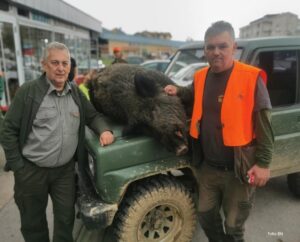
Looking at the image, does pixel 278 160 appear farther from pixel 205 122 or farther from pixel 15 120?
pixel 15 120

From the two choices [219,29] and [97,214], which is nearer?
[219,29]

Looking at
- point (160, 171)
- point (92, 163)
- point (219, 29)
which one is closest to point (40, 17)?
point (92, 163)

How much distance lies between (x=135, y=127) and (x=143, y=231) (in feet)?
3.56

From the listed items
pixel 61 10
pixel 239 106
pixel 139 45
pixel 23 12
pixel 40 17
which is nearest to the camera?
pixel 239 106

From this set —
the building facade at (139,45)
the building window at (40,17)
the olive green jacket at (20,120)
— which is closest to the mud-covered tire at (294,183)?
the olive green jacket at (20,120)

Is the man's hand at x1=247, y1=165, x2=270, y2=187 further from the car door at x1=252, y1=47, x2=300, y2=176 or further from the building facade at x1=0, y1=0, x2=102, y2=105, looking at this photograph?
the building facade at x1=0, y1=0, x2=102, y2=105

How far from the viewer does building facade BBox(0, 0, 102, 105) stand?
29.9 feet

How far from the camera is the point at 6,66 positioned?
912 centimetres

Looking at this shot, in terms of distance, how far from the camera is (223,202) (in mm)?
2697

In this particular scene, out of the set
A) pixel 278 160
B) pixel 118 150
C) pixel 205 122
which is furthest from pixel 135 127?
pixel 278 160

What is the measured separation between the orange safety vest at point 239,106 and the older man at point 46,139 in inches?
40.6

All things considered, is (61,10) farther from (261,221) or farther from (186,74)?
(261,221)

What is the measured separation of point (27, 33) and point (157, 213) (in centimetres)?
1010

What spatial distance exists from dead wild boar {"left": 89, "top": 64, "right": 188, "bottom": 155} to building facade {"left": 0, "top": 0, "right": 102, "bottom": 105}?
277 inches
